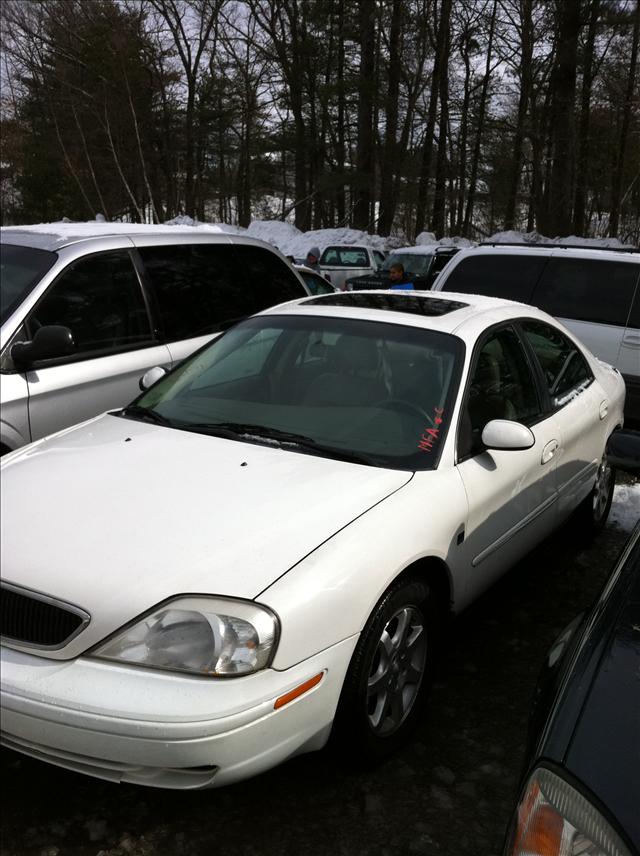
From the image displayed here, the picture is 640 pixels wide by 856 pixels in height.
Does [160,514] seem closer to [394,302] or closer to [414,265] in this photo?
[394,302]

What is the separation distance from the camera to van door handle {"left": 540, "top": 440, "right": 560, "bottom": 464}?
3.86 meters

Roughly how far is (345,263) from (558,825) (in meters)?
19.2

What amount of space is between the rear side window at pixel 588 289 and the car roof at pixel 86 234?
2962 millimetres

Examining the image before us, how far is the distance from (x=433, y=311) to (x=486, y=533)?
1.17 meters

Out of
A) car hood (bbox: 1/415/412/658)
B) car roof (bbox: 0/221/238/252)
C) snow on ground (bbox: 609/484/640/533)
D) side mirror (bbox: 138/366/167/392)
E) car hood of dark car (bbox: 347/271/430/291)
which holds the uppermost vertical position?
A: car roof (bbox: 0/221/238/252)

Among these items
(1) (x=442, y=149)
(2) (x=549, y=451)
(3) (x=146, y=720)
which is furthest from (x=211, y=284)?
(1) (x=442, y=149)


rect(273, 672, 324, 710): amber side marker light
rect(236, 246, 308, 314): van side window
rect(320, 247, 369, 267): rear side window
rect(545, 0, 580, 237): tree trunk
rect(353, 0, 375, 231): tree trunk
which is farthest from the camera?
rect(353, 0, 375, 231): tree trunk

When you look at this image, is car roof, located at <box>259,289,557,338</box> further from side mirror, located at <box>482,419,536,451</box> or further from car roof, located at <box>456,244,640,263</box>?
car roof, located at <box>456,244,640,263</box>

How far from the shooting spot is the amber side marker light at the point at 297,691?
2268 mm

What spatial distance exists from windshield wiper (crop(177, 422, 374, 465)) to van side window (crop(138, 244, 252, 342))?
191cm

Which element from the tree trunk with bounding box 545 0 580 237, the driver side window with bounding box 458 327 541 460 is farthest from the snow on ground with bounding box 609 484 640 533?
the tree trunk with bounding box 545 0 580 237

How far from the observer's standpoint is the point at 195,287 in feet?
17.7

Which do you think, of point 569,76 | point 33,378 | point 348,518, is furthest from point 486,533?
point 569,76

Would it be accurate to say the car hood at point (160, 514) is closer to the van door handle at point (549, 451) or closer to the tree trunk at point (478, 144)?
the van door handle at point (549, 451)
